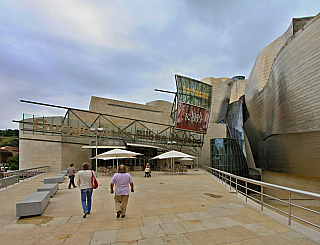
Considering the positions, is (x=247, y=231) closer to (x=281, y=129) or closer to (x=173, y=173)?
(x=281, y=129)

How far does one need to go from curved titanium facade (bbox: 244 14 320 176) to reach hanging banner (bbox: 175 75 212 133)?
991 centimetres

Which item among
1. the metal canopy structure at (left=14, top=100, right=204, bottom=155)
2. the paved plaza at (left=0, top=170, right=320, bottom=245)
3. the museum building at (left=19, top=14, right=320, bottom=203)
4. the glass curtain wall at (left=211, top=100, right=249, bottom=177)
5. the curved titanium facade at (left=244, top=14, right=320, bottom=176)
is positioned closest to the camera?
the paved plaza at (left=0, top=170, right=320, bottom=245)

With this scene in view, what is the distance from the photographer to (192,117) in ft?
102

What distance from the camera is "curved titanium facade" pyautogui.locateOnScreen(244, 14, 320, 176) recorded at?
13.8m

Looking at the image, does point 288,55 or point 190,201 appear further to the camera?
point 288,55

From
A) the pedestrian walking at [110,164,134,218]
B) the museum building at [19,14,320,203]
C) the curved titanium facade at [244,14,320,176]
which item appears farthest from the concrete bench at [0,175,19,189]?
the curved titanium facade at [244,14,320,176]

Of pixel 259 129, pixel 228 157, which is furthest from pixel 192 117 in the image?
pixel 259 129

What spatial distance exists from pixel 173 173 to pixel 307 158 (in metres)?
11.8

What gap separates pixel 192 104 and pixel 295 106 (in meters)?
15.9

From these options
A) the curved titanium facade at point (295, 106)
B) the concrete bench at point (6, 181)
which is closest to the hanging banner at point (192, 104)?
the curved titanium facade at point (295, 106)

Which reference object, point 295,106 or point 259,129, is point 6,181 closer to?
point 295,106

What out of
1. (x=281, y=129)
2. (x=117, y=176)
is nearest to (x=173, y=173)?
(x=281, y=129)

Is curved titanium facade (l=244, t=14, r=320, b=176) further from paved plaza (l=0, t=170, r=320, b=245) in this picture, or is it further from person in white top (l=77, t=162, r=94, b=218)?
person in white top (l=77, t=162, r=94, b=218)

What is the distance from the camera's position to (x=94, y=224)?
18.0 feet
